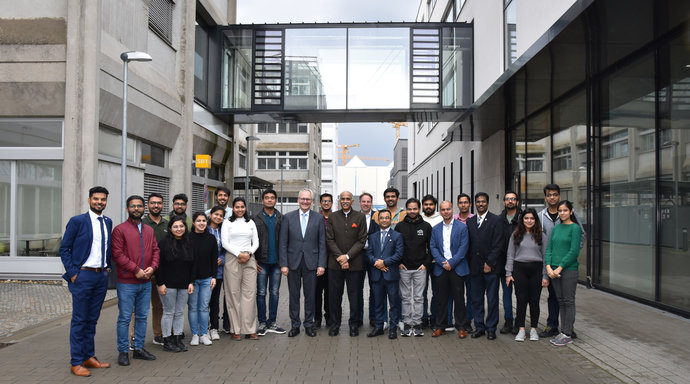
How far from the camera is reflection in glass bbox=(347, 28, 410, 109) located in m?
20.0

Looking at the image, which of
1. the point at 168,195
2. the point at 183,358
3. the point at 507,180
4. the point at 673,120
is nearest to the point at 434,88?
the point at 507,180

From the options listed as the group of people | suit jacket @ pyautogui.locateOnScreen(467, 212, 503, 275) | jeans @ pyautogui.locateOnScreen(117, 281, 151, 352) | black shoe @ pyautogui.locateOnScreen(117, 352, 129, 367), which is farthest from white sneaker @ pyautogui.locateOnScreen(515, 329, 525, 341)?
black shoe @ pyautogui.locateOnScreen(117, 352, 129, 367)

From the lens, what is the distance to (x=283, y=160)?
181 feet

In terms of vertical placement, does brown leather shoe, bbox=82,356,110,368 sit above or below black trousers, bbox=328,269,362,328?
below

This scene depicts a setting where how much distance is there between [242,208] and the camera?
24.8ft

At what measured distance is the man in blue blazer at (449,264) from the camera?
25.0ft

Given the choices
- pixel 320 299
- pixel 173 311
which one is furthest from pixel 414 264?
pixel 173 311

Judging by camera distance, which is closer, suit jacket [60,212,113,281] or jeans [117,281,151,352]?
suit jacket [60,212,113,281]

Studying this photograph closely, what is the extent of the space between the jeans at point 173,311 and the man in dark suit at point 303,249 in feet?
4.94

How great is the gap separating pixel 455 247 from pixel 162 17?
13.5 m

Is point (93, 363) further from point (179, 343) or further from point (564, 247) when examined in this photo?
point (564, 247)

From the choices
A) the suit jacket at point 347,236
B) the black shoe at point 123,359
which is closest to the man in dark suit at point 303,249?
the suit jacket at point 347,236

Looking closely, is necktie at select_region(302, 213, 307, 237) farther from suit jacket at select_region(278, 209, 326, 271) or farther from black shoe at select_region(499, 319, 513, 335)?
black shoe at select_region(499, 319, 513, 335)

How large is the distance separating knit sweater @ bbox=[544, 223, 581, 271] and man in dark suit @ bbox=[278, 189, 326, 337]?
9.71ft
